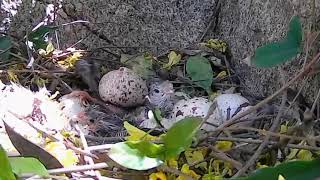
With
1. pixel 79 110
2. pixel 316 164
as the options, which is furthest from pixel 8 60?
pixel 316 164

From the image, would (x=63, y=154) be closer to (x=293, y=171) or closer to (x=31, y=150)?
(x=31, y=150)

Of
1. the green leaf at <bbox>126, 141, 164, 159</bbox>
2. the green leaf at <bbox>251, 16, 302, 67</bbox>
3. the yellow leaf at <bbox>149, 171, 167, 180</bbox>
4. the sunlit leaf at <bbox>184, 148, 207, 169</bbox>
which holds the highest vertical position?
the green leaf at <bbox>251, 16, 302, 67</bbox>

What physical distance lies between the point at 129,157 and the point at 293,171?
175 mm

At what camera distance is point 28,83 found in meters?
1.24

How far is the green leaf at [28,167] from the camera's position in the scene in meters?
0.68

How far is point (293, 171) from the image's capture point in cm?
66

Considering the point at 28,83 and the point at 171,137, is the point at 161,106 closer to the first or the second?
the point at 28,83

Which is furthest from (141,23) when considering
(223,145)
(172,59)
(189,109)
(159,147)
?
(159,147)

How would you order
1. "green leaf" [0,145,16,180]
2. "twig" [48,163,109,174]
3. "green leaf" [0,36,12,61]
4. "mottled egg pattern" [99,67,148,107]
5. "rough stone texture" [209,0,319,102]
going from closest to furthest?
1. "green leaf" [0,145,16,180]
2. "twig" [48,163,109,174]
3. "rough stone texture" [209,0,319,102]
4. "mottled egg pattern" [99,67,148,107]
5. "green leaf" [0,36,12,61]

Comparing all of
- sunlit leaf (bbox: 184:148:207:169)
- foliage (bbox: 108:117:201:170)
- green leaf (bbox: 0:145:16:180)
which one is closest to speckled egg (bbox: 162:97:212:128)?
sunlit leaf (bbox: 184:148:207:169)

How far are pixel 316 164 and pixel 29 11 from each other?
0.93m

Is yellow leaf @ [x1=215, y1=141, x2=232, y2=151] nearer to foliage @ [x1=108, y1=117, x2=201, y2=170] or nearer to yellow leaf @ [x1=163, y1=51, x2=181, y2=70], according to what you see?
foliage @ [x1=108, y1=117, x2=201, y2=170]

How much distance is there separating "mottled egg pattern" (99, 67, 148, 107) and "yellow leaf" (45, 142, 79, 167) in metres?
0.34

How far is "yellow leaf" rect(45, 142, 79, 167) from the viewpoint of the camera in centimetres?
81
